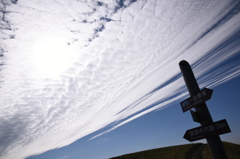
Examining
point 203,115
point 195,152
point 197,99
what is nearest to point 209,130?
point 203,115

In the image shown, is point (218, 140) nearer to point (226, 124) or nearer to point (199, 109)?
point (226, 124)

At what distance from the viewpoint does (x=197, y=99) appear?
5754mm

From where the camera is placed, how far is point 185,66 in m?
6.27

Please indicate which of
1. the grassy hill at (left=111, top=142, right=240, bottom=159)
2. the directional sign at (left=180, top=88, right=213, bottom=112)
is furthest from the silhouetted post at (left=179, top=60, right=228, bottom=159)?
the grassy hill at (left=111, top=142, right=240, bottom=159)

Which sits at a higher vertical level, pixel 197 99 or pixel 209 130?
pixel 197 99

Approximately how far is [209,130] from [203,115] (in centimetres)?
63

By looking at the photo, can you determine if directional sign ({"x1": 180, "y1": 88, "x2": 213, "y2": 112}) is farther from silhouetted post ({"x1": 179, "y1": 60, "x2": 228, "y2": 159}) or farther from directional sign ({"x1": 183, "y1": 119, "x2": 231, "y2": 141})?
directional sign ({"x1": 183, "y1": 119, "x2": 231, "y2": 141})

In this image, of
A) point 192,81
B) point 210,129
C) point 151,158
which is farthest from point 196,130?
point 151,158

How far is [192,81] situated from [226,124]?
213 centimetres

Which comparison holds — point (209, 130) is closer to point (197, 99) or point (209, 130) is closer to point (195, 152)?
point (197, 99)

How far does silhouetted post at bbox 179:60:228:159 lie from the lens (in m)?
5.23

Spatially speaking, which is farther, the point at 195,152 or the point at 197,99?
the point at 195,152

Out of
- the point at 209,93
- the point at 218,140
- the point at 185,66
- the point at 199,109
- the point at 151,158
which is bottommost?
the point at 151,158

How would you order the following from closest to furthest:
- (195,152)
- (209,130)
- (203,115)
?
(209,130) → (203,115) → (195,152)
